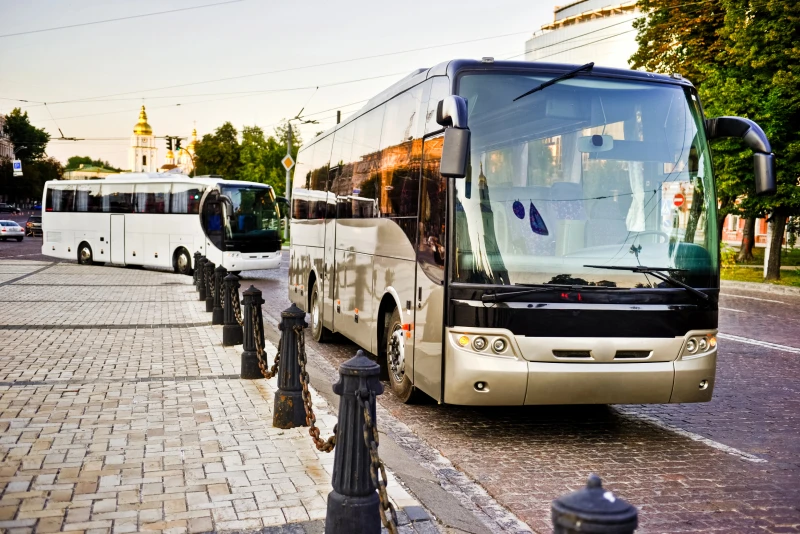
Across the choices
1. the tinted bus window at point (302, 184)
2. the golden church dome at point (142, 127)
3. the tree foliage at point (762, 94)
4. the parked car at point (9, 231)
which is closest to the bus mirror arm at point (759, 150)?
the tinted bus window at point (302, 184)

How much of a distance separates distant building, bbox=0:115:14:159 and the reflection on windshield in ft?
366

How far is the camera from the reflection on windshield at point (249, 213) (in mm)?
27484

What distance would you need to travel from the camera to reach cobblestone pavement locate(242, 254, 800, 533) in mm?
5199

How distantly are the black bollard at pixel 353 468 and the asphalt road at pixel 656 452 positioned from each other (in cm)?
107

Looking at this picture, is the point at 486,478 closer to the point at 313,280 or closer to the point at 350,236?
the point at 350,236

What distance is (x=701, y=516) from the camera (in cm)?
505

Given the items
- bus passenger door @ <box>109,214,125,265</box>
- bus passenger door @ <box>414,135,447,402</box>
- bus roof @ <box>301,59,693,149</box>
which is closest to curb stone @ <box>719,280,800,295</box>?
bus roof @ <box>301,59,693,149</box>

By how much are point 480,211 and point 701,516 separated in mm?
2768

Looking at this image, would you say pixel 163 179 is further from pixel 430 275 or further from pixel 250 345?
pixel 430 275

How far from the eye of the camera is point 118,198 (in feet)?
106

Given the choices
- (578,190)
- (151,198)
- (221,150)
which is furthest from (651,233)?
(221,150)

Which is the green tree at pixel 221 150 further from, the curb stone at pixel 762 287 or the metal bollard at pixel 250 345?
the metal bollard at pixel 250 345

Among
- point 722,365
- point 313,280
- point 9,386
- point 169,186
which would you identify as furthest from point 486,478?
point 169,186

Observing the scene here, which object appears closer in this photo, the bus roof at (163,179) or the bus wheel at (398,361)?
the bus wheel at (398,361)
